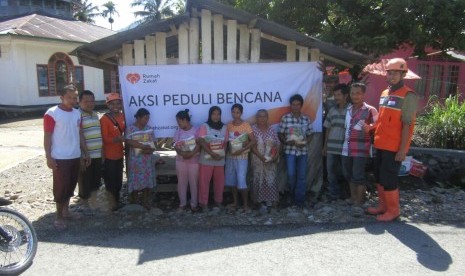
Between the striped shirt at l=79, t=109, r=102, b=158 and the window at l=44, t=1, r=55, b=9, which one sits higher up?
the window at l=44, t=1, r=55, b=9

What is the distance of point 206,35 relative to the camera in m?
5.78

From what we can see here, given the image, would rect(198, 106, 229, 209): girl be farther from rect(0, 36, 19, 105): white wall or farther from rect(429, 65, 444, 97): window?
rect(0, 36, 19, 105): white wall

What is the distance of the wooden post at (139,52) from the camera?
5.73 meters

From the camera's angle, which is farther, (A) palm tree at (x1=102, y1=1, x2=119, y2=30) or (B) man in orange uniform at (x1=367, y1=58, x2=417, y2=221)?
(A) palm tree at (x1=102, y1=1, x2=119, y2=30)

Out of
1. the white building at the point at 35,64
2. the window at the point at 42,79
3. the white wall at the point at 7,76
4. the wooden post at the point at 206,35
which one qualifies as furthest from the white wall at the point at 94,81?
the wooden post at the point at 206,35

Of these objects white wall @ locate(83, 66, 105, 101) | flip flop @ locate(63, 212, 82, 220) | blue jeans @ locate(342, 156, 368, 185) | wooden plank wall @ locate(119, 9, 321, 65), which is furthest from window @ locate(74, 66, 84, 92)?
blue jeans @ locate(342, 156, 368, 185)

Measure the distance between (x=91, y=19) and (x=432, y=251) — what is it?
158ft

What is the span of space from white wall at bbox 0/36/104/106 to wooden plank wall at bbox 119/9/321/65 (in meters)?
12.6

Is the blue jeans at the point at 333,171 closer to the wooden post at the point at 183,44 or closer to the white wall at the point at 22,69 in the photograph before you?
the wooden post at the point at 183,44

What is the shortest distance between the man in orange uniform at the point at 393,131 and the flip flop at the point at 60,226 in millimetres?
3879

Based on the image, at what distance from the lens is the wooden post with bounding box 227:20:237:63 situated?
19.1 ft

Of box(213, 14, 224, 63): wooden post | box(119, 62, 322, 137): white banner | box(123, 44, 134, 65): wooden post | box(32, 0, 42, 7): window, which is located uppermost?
box(32, 0, 42, 7): window

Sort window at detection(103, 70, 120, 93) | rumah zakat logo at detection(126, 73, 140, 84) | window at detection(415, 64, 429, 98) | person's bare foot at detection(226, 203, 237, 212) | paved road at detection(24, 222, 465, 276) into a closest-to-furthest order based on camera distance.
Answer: paved road at detection(24, 222, 465, 276) → person's bare foot at detection(226, 203, 237, 212) → rumah zakat logo at detection(126, 73, 140, 84) → window at detection(415, 64, 429, 98) → window at detection(103, 70, 120, 93)

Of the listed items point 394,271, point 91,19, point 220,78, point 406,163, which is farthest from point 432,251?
point 91,19
